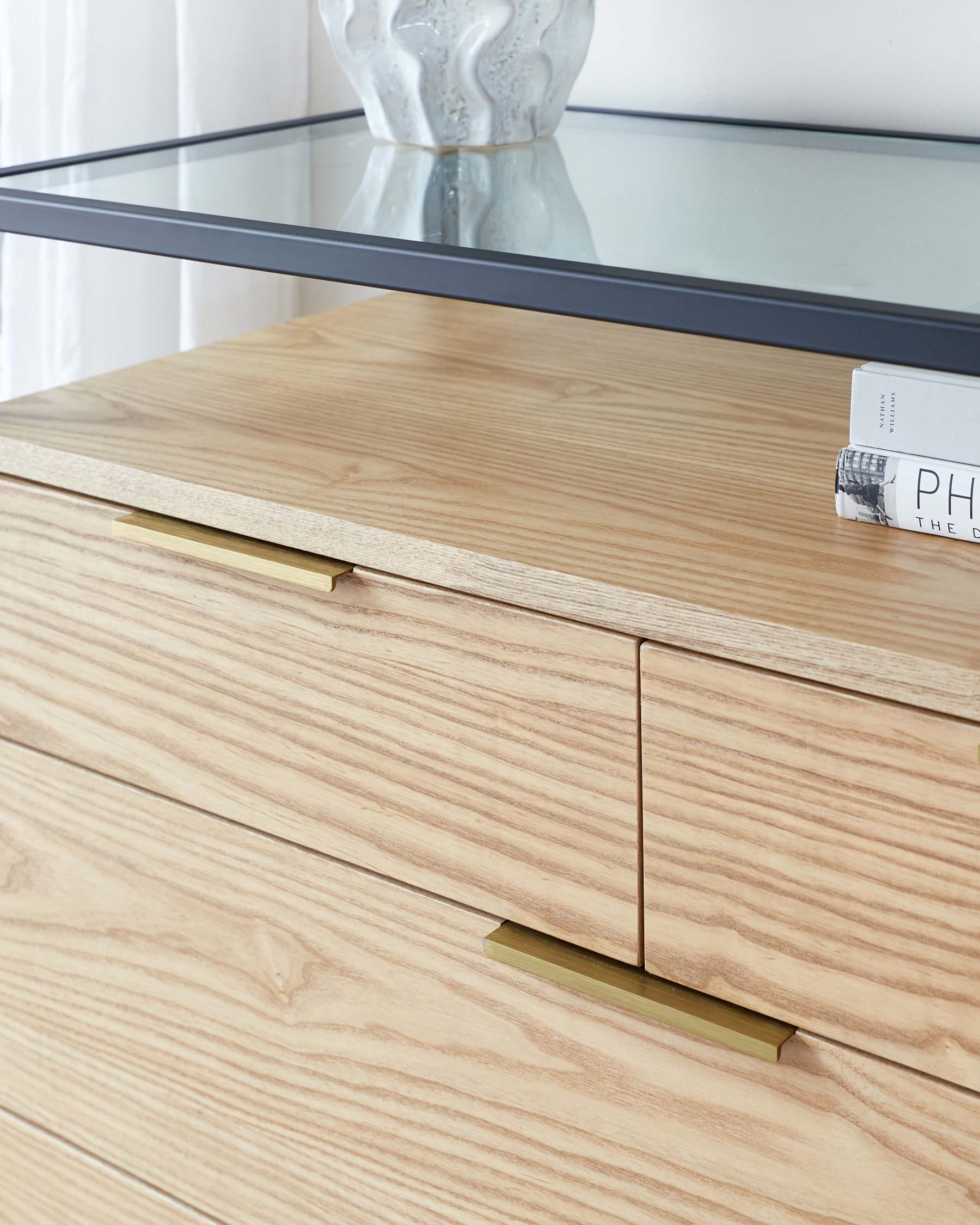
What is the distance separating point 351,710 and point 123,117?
808mm

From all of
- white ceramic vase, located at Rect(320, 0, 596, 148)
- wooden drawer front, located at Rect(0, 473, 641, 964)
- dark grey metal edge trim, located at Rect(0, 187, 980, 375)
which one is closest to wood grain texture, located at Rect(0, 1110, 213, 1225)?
wooden drawer front, located at Rect(0, 473, 641, 964)

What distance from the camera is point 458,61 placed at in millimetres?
880

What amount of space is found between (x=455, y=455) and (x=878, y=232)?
0.82ft

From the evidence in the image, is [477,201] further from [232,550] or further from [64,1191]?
[64,1191]

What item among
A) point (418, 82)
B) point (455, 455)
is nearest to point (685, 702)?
point (455, 455)

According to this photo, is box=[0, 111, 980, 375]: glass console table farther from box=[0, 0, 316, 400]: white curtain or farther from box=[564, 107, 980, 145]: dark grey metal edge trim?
box=[0, 0, 316, 400]: white curtain

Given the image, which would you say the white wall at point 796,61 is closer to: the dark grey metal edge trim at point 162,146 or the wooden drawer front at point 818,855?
the dark grey metal edge trim at point 162,146

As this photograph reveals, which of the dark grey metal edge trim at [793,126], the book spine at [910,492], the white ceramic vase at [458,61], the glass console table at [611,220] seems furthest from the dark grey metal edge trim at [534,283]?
the dark grey metal edge trim at [793,126]

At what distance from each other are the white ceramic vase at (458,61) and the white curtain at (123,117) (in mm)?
383

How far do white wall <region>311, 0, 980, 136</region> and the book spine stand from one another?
1.64 feet

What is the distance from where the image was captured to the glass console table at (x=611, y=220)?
53cm

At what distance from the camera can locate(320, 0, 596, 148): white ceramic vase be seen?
0.87 metres

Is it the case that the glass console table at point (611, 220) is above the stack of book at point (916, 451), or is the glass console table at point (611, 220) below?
above

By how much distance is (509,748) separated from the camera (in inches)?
25.3
